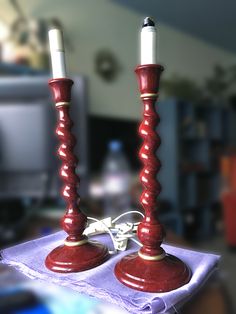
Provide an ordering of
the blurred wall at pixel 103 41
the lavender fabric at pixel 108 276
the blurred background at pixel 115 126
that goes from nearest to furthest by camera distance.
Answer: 1. the lavender fabric at pixel 108 276
2. the blurred background at pixel 115 126
3. the blurred wall at pixel 103 41

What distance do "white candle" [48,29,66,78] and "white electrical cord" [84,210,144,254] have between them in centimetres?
14

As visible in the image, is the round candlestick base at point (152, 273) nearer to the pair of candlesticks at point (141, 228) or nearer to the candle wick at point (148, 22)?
the pair of candlesticks at point (141, 228)

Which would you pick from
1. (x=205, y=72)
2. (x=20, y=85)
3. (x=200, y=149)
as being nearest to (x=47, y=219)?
(x=20, y=85)

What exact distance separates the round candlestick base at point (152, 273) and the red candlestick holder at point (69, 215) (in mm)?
29

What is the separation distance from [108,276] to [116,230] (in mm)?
64

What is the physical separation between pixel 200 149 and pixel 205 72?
33.9 inches

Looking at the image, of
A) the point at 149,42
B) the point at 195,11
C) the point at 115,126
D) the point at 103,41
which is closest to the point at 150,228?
the point at 149,42

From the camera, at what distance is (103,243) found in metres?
0.27

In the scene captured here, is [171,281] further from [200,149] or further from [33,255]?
[200,149]

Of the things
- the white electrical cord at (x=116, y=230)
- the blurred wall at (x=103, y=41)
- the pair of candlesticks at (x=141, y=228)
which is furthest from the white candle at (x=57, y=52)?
the blurred wall at (x=103, y=41)

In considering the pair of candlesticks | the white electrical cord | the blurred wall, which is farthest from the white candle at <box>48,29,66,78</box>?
the blurred wall

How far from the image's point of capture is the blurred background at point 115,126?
48 cm

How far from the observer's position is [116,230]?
0.93ft

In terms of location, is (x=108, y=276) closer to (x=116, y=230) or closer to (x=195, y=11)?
(x=116, y=230)
